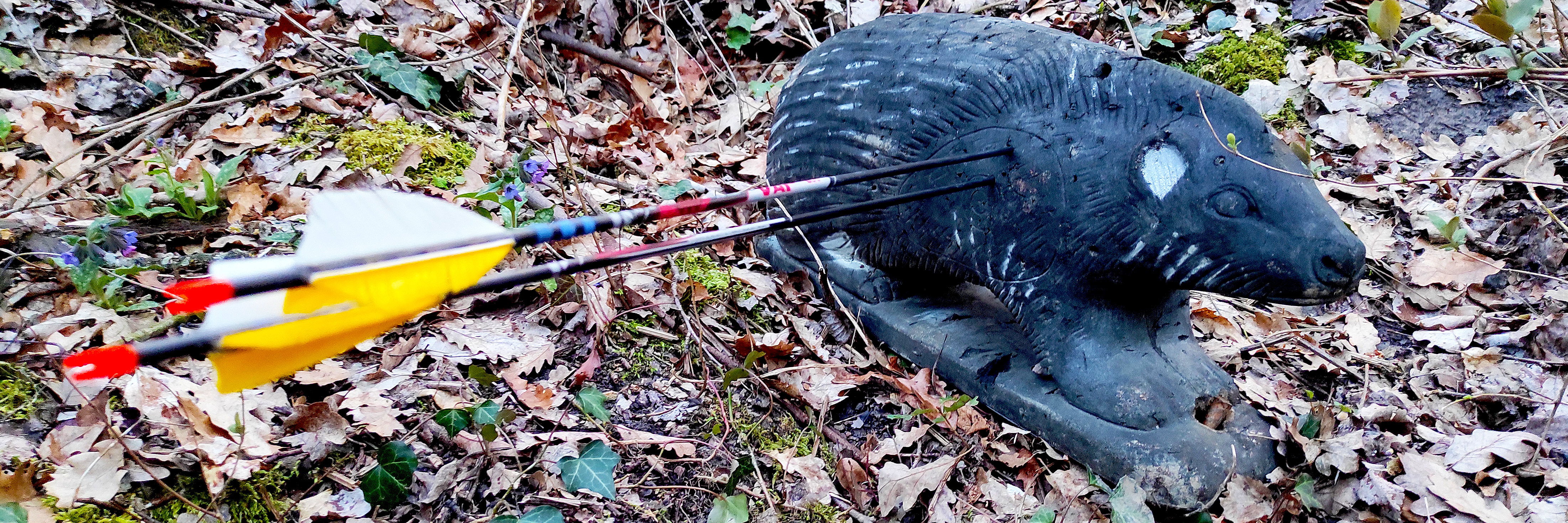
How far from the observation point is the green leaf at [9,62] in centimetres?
311

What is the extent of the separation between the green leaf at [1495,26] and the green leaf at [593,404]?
217cm

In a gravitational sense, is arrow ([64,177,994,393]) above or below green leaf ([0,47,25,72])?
below

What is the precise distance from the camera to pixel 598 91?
170 inches

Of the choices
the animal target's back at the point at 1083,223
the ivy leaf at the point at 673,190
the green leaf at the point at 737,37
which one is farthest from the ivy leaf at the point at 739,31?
the animal target's back at the point at 1083,223

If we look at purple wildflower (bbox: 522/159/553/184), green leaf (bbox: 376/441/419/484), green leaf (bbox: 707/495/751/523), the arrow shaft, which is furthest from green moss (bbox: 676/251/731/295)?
green leaf (bbox: 376/441/419/484)

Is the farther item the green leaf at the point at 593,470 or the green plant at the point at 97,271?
the green plant at the point at 97,271

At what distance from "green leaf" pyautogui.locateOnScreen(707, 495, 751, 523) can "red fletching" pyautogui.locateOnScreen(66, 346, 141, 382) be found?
1.21 meters

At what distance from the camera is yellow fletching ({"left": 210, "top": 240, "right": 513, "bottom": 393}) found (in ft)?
4.14

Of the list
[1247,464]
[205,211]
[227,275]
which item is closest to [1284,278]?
[1247,464]

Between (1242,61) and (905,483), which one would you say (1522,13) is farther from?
(1242,61)

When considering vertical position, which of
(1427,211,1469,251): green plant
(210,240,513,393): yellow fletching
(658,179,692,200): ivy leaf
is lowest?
(1427,211,1469,251): green plant

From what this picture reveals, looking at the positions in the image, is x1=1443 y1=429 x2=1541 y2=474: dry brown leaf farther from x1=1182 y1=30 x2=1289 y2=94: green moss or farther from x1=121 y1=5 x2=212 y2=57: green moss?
x1=121 y1=5 x2=212 y2=57: green moss

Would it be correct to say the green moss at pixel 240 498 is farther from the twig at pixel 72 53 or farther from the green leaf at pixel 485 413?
the twig at pixel 72 53

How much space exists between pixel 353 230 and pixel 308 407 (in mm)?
879
